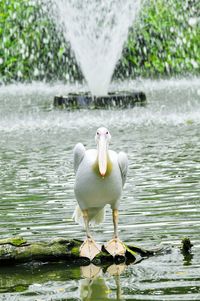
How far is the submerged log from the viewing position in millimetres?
5961

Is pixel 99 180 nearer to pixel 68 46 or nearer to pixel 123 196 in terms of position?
pixel 123 196

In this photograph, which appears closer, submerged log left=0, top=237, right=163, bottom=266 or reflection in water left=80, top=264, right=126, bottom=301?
reflection in water left=80, top=264, right=126, bottom=301

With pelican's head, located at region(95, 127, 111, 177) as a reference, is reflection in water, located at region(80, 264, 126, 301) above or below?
below

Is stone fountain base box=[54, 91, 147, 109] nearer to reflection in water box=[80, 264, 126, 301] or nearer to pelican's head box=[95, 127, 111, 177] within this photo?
pelican's head box=[95, 127, 111, 177]

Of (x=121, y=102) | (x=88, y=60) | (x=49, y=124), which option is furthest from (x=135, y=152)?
(x=88, y=60)

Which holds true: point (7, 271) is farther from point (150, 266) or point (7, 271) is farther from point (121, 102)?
point (121, 102)

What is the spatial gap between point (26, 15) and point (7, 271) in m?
17.5

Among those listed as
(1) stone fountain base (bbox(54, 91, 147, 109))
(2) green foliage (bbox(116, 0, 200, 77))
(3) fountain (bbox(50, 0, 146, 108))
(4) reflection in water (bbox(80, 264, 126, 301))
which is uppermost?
(2) green foliage (bbox(116, 0, 200, 77))

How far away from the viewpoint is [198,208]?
7.71 meters

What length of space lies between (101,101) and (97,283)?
34.8 ft

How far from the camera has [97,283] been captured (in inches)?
221

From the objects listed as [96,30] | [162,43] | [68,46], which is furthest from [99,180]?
[162,43]

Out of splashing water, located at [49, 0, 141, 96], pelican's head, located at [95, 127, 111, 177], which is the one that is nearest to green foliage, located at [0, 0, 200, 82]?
splashing water, located at [49, 0, 141, 96]

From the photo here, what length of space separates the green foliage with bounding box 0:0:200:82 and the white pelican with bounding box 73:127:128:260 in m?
17.0
